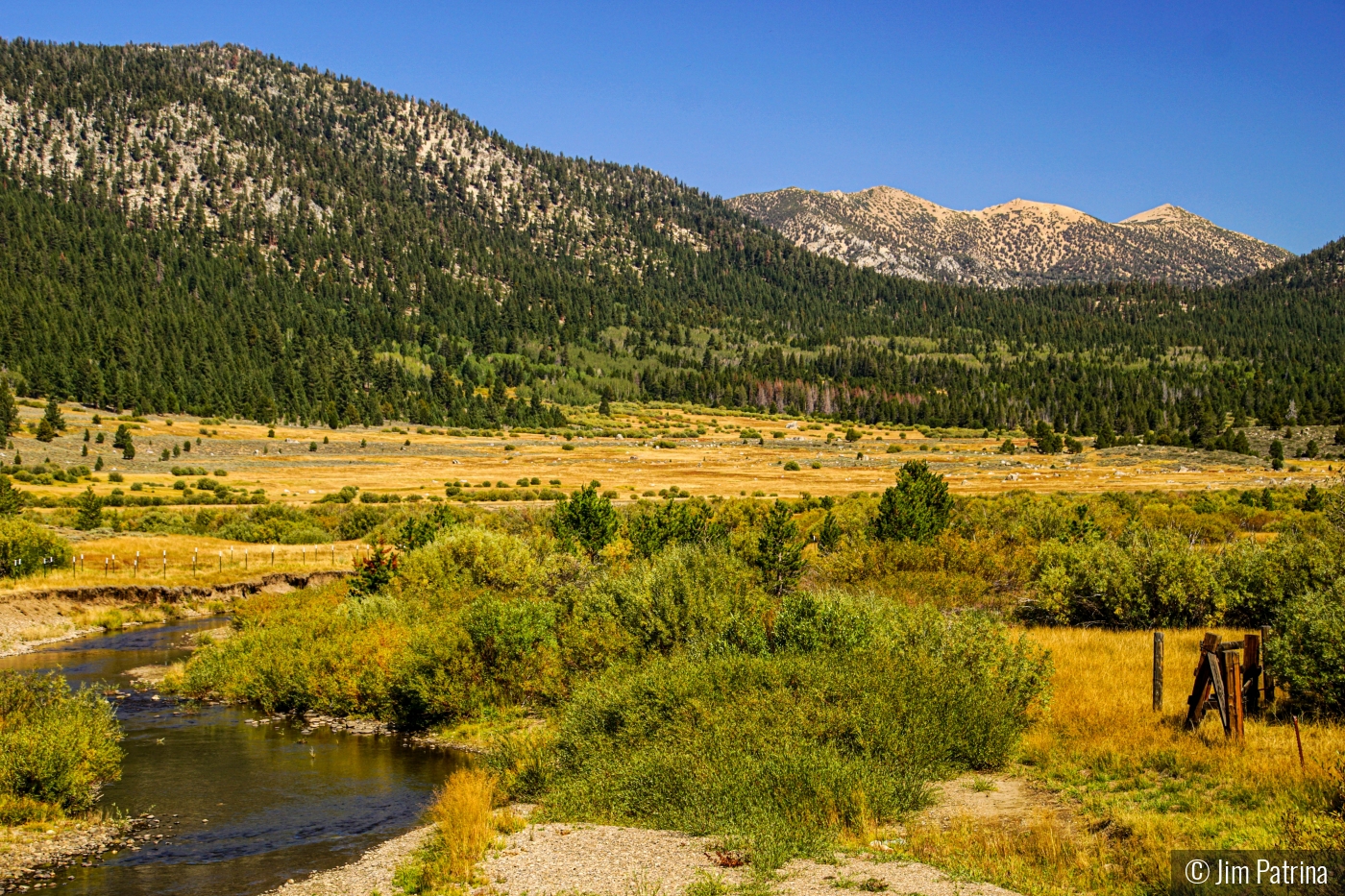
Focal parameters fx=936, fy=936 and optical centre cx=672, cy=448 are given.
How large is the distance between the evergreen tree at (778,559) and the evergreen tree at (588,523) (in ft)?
27.6

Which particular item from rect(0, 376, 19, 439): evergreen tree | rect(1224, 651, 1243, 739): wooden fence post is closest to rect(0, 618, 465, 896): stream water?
rect(1224, 651, 1243, 739): wooden fence post

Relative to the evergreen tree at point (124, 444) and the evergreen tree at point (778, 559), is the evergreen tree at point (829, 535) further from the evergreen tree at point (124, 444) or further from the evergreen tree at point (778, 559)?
the evergreen tree at point (124, 444)

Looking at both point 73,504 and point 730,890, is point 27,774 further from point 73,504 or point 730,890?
point 73,504

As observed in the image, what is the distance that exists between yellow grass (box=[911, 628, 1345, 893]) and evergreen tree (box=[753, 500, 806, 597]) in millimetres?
14009

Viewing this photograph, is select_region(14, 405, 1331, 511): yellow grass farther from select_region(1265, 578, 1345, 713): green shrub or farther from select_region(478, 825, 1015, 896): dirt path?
select_region(478, 825, 1015, 896): dirt path

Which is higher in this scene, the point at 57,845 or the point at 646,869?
the point at 646,869

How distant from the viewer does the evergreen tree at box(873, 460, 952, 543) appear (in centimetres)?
3525

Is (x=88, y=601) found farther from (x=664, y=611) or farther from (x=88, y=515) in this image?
(x=664, y=611)

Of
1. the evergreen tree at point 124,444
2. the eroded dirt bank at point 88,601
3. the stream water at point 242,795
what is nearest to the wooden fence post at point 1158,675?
the stream water at point 242,795

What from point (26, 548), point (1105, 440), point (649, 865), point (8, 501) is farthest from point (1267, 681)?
point (1105, 440)

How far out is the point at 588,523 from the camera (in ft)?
131

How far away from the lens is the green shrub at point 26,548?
40938 millimetres

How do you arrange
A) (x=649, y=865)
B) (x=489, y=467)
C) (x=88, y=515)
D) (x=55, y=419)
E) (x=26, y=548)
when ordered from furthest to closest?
(x=489, y=467) → (x=55, y=419) → (x=88, y=515) → (x=26, y=548) → (x=649, y=865)

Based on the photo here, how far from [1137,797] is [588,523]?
28005 mm
